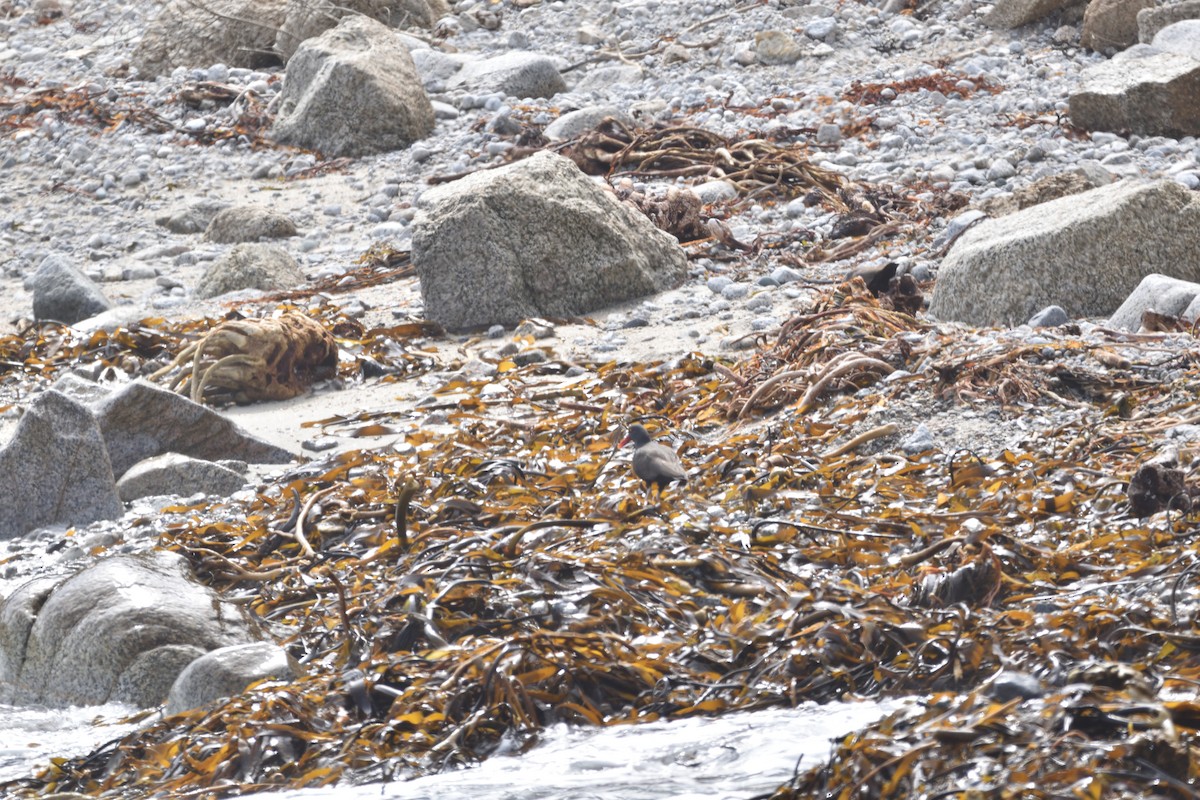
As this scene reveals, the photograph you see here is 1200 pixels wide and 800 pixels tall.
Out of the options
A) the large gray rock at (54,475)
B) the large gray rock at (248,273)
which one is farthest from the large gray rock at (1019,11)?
the large gray rock at (54,475)

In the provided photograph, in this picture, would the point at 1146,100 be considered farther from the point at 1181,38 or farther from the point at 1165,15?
the point at 1165,15

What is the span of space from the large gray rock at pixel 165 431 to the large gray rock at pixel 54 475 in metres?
0.30

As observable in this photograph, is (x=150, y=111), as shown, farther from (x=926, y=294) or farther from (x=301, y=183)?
(x=926, y=294)

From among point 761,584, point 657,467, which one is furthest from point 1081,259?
point 761,584

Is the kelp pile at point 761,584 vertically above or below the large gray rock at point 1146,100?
below

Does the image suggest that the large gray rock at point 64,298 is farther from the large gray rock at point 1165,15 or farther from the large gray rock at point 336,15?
the large gray rock at point 1165,15

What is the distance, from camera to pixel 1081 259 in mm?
5793

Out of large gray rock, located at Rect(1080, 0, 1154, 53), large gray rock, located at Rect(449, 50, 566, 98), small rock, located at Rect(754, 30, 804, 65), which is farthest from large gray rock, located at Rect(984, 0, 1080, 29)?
large gray rock, located at Rect(449, 50, 566, 98)

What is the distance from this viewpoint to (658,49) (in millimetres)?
12047

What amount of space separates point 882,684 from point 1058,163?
6178mm

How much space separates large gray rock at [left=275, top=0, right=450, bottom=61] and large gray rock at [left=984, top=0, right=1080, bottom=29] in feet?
17.3

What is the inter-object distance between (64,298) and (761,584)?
563 centimetres

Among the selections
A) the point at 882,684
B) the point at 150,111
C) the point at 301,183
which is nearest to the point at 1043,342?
the point at 882,684

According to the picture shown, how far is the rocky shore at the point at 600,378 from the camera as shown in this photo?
3.13 meters
